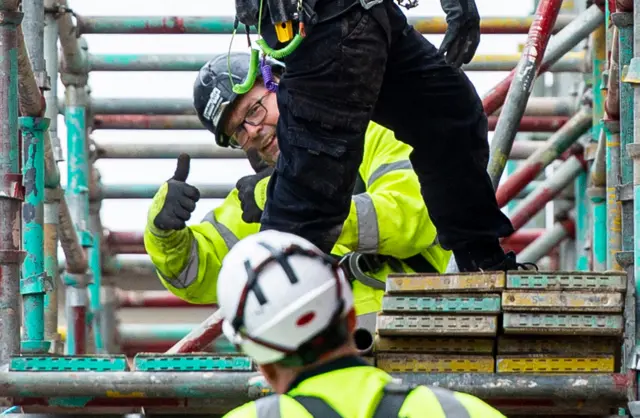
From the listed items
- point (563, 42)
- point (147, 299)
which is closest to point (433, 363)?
point (563, 42)

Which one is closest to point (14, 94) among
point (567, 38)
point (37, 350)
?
point (37, 350)

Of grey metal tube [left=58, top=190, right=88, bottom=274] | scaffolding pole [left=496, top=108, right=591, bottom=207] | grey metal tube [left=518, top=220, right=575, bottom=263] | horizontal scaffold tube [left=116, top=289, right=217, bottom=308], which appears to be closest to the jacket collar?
grey metal tube [left=58, top=190, right=88, bottom=274]

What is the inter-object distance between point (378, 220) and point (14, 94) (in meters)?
1.41

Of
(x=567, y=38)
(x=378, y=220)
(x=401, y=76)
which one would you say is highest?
(x=567, y=38)

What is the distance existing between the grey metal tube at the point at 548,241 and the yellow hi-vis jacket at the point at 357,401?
7.17 meters

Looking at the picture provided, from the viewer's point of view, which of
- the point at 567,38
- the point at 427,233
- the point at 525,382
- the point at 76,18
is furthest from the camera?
the point at 76,18

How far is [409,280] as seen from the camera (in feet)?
16.2

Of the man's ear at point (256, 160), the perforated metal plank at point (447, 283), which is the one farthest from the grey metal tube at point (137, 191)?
the perforated metal plank at point (447, 283)

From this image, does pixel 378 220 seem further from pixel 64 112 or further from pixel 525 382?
pixel 64 112

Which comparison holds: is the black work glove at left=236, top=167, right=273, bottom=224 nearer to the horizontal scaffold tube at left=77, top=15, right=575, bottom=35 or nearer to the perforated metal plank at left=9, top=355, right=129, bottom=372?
the perforated metal plank at left=9, top=355, right=129, bottom=372

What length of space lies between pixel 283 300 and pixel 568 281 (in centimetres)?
177

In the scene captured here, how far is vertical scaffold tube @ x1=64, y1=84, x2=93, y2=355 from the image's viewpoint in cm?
901

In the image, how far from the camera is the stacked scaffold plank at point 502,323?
4.77 metres

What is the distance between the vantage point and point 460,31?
5.20 metres
